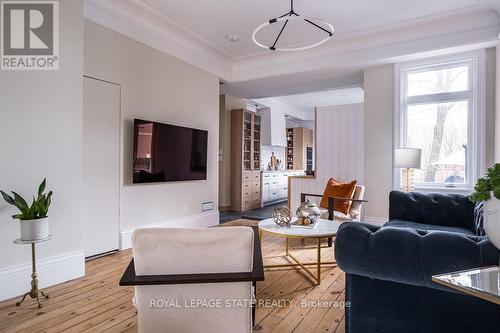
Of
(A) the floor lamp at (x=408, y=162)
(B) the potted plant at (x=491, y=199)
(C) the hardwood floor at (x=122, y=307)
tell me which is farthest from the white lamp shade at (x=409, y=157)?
(B) the potted plant at (x=491, y=199)

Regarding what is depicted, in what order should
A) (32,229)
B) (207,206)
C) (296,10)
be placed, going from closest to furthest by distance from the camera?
(32,229)
(296,10)
(207,206)

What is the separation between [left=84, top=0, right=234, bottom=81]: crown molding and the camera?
3.47 meters

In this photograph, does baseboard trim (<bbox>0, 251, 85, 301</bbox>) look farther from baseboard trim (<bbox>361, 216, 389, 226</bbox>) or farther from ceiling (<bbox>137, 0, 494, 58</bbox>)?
baseboard trim (<bbox>361, 216, 389, 226</bbox>)

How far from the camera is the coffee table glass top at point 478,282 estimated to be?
3.13 feet

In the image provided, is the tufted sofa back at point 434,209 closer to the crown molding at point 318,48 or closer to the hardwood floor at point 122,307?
the hardwood floor at point 122,307

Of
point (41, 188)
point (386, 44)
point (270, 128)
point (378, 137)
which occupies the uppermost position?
point (386, 44)

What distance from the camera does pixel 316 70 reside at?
5.00m

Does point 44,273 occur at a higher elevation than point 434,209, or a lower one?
lower

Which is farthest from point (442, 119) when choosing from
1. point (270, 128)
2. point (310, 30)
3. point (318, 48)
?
point (270, 128)

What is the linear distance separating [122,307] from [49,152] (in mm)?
1515

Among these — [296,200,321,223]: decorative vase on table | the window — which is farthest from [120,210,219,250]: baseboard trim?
the window

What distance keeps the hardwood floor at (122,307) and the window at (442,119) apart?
2.61 m

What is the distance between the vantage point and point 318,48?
4840 millimetres

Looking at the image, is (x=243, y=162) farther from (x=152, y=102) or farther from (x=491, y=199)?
(x=491, y=199)
